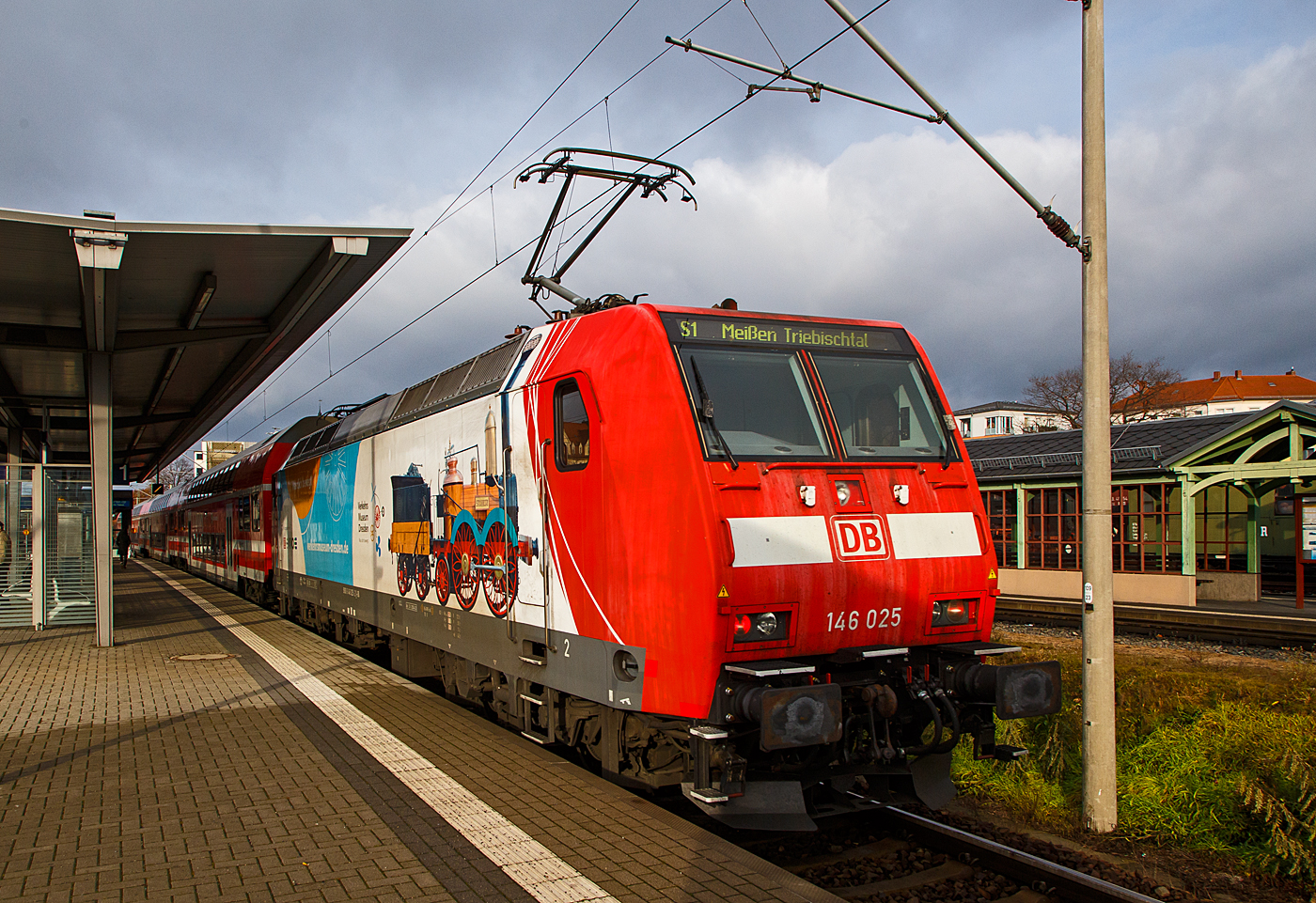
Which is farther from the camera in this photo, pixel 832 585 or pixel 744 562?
pixel 832 585

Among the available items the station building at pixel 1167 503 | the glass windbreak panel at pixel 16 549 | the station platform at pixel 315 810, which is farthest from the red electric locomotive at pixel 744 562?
the station building at pixel 1167 503

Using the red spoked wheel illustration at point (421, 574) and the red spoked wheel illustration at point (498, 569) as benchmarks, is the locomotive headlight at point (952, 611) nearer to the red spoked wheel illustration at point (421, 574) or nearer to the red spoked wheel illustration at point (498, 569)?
the red spoked wheel illustration at point (498, 569)

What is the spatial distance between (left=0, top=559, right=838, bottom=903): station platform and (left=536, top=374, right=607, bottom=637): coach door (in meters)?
1.26

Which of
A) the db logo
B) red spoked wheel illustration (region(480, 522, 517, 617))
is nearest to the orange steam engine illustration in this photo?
red spoked wheel illustration (region(480, 522, 517, 617))

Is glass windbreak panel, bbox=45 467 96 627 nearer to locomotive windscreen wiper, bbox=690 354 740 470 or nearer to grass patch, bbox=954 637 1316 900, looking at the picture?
locomotive windscreen wiper, bbox=690 354 740 470

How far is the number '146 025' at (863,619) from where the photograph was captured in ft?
17.9

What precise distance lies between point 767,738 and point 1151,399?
47.3 meters

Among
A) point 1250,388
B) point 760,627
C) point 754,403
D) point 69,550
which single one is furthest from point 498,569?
point 1250,388

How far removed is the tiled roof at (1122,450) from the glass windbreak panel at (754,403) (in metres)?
13.5

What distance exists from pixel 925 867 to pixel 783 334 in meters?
3.33

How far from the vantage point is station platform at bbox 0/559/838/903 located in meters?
4.63

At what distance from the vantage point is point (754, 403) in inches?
231

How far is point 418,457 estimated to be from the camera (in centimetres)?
930

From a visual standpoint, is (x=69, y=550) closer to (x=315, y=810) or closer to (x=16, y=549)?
(x=16, y=549)
